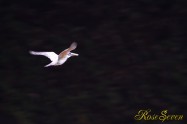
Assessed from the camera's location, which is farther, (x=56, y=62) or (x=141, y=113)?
(x=141, y=113)

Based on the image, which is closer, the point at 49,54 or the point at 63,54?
the point at 63,54

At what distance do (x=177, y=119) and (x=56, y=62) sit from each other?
71.7 inches

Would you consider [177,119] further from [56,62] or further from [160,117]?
[56,62]

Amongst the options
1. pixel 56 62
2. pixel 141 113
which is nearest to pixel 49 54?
pixel 56 62

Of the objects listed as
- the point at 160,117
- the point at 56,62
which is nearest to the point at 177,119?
the point at 160,117

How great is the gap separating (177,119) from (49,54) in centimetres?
185

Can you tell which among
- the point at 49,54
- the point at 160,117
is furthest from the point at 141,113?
the point at 49,54

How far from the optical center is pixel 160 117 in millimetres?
6602

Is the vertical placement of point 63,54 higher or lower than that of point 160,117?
higher

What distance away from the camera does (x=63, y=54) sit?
562 centimetres

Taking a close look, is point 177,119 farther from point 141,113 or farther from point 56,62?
point 56,62

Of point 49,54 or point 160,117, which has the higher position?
point 49,54

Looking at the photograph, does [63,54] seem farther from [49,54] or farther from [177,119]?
[177,119]

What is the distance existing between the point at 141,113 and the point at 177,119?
0.47 metres
